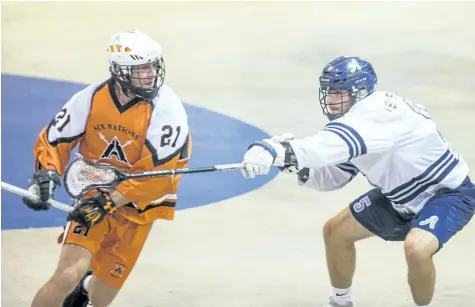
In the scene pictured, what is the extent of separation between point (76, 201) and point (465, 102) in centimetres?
262

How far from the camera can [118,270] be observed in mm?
3432

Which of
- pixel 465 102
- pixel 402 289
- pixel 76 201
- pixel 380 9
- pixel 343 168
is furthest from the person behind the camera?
pixel 380 9

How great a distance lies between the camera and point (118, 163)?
3.39 m

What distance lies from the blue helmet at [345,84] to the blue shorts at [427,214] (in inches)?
14.4

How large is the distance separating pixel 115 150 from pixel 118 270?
41cm

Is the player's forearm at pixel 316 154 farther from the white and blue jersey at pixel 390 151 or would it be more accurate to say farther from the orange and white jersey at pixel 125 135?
the orange and white jersey at pixel 125 135

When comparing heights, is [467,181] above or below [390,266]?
above

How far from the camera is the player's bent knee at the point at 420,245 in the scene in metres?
3.22

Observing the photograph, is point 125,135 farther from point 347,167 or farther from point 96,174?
point 347,167

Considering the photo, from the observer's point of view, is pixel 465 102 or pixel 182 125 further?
pixel 465 102

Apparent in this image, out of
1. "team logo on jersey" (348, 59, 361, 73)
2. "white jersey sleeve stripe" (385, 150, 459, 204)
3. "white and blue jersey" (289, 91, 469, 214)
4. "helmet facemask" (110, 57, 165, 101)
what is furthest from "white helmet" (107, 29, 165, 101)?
"white jersey sleeve stripe" (385, 150, 459, 204)

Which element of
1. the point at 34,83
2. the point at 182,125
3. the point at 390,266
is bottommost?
the point at 390,266

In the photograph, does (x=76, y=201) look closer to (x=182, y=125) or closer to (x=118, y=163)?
(x=118, y=163)

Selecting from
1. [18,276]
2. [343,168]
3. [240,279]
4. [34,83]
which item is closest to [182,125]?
[343,168]
